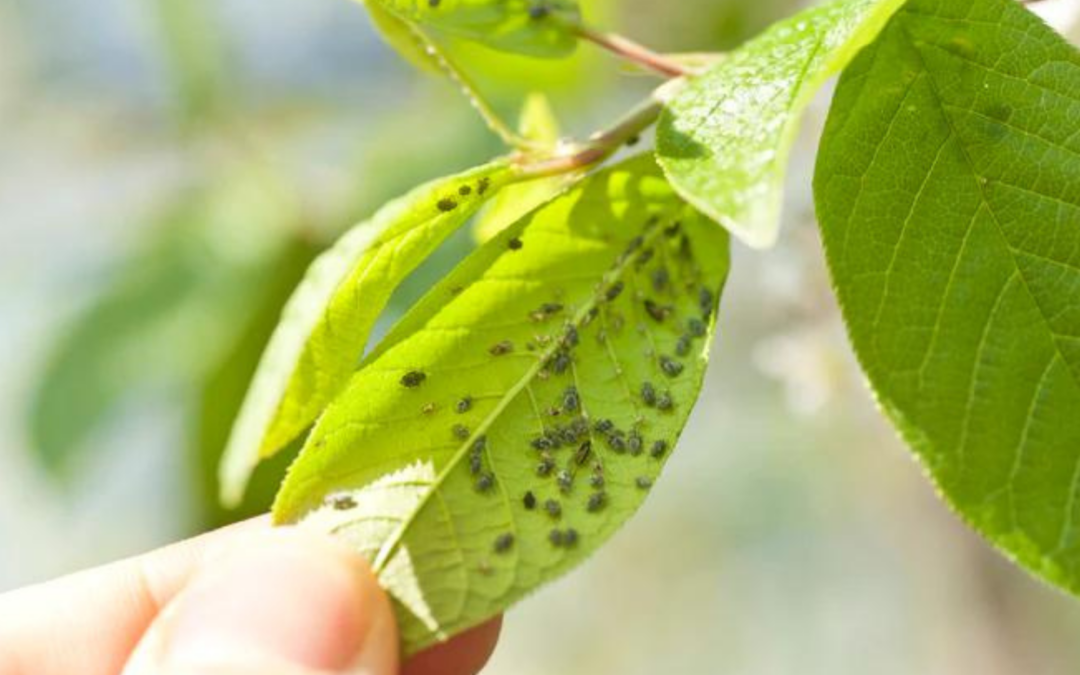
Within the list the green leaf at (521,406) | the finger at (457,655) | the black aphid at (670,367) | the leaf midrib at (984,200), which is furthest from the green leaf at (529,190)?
the finger at (457,655)

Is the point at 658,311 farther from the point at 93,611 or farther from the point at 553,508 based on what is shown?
the point at 93,611

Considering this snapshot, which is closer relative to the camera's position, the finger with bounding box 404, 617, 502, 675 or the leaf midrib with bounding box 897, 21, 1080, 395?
the leaf midrib with bounding box 897, 21, 1080, 395

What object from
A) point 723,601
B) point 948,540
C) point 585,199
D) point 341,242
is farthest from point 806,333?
point 723,601

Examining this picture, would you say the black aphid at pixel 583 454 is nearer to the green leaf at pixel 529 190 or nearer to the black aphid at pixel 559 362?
the black aphid at pixel 559 362

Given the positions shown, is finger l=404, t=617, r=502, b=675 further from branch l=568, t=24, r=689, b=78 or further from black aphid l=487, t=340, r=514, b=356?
branch l=568, t=24, r=689, b=78

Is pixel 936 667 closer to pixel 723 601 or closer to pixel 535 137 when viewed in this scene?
pixel 723 601

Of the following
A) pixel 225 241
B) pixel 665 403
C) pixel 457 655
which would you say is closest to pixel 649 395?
pixel 665 403

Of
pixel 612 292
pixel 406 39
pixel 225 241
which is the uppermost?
pixel 406 39

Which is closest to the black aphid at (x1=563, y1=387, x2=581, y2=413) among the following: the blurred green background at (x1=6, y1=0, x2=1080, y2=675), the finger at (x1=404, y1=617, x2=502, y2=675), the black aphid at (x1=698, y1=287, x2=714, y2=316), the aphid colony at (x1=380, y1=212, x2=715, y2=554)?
the aphid colony at (x1=380, y1=212, x2=715, y2=554)
